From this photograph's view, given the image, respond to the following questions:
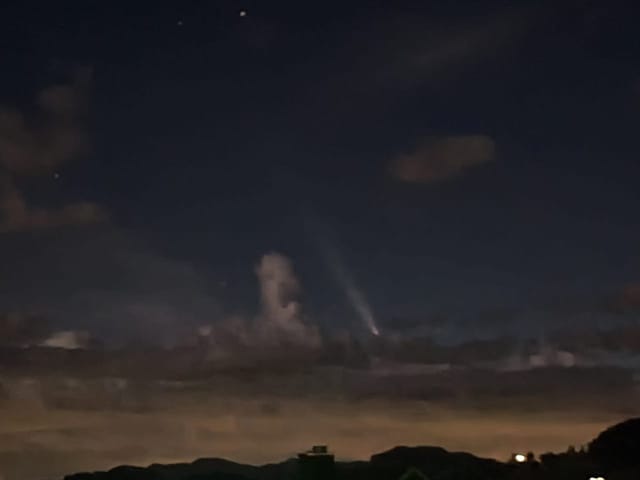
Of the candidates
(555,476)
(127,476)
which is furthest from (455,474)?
(127,476)

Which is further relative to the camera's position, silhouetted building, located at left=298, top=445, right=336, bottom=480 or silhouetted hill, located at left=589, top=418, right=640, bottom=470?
silhouetted hill, located at left=589, top=418, right=640, bottom=470

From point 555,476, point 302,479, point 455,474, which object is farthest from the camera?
point 455,474

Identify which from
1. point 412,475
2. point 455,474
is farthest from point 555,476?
point 412,475

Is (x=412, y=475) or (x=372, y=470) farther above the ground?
(x=372, y=470)

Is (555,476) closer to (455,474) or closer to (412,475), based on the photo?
(455,474)

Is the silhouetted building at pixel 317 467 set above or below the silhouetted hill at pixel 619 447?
below

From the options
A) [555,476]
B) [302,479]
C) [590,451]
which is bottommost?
[302,479]

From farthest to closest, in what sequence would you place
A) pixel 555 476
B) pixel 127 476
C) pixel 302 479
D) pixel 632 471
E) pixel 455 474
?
pixel 127 476
pixel 455 474
pixel 632 471
pixel 555 476
pixel 302 479

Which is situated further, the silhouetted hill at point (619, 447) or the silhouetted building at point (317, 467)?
the silhouetted hill at point (619, 447)

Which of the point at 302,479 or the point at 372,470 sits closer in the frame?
the point at 302,479

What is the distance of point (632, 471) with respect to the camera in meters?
77.2

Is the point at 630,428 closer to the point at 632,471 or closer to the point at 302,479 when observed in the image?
the point at 632,471

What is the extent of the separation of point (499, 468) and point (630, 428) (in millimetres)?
11960

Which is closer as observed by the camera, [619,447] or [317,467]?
[317,467]
